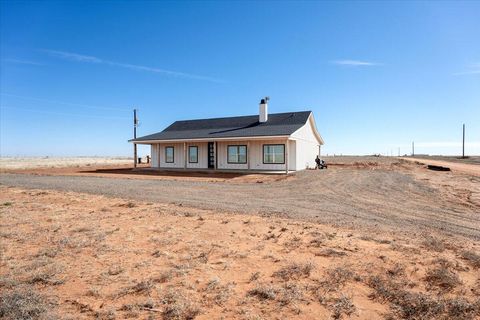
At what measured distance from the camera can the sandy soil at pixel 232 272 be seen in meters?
3.42

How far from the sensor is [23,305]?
3.47 meters

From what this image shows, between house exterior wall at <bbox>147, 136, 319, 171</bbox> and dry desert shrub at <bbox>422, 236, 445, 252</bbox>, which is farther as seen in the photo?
house exterior wall at <bbox>147, 136, 319, 171</bbox>

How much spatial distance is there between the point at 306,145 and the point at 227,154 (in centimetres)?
654

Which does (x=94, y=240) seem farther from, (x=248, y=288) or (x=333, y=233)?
(x=333, y=233)

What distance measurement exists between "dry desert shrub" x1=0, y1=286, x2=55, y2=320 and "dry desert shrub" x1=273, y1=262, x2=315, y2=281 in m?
2.85

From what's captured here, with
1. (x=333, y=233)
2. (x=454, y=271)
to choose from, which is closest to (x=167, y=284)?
(x=333, y=233)

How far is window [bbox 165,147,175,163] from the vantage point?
26188 mm

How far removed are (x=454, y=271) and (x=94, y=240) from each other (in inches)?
246

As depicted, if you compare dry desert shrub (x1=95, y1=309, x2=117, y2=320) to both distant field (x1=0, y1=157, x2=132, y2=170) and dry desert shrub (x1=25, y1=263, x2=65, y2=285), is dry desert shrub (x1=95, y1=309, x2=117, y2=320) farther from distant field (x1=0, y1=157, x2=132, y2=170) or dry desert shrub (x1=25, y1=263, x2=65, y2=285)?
distant field (x1=0, y1=157, x2=132, y2=170)

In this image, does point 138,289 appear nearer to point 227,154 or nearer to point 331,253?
point 331,253

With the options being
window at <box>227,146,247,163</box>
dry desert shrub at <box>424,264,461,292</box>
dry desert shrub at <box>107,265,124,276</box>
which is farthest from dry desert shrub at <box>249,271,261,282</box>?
window at <box>227,146,247,163</box>

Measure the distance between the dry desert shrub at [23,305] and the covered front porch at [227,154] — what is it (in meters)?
17.3

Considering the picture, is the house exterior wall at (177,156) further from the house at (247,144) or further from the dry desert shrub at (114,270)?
the dry desert shrub at (114,270)

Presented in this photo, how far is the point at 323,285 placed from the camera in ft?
12.9
